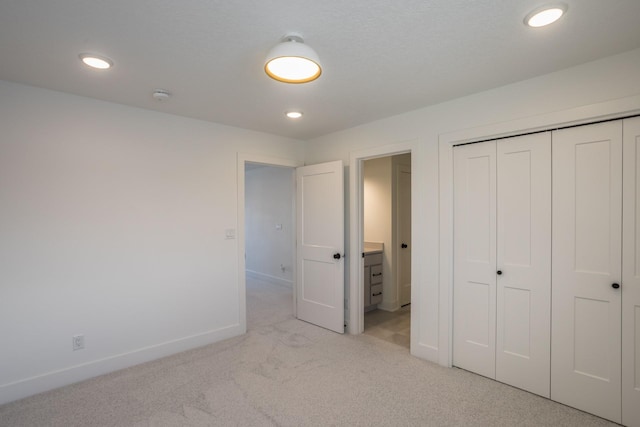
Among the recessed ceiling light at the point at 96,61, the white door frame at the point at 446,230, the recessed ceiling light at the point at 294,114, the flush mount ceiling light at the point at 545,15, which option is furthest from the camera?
the recessed ceiling light at the point at 294,114

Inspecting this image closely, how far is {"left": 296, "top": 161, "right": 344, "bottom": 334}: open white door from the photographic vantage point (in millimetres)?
3715

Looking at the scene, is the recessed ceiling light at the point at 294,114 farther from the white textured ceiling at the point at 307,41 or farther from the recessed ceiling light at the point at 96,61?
the recessed ceiling light at the point at 96,61

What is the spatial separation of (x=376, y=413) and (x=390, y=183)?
120 inches

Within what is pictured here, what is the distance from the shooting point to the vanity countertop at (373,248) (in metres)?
4.47

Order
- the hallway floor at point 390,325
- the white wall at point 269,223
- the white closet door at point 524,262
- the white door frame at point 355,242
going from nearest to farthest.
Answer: the white closet door at point 524,262 → the hallway floor at point 390,325 → the white door frame at point 355,242 → the white wall at point 269,223

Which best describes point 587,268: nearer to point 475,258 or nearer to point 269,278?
point 475,258

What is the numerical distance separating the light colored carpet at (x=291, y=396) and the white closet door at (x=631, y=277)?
0.26 meters

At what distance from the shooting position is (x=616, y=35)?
71.3 inches

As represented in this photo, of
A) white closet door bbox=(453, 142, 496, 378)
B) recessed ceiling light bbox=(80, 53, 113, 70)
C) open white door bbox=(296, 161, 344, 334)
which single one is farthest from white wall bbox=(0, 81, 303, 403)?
white closet door bbox=(453, 142, 496, 378)

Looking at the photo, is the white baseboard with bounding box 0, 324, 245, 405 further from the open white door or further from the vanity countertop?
the vanity countertop

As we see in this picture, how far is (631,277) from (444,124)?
174 cm

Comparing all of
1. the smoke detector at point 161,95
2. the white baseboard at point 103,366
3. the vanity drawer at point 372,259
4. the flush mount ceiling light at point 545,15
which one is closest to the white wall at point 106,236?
the white baseboard at point 103,366

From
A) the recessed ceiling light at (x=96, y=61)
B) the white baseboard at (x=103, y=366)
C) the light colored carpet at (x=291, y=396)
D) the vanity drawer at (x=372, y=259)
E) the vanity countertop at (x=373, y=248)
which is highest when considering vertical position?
the recessed ceiling light at (x=96, y=61)

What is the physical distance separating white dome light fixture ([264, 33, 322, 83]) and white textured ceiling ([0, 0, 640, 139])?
0.31 ft
